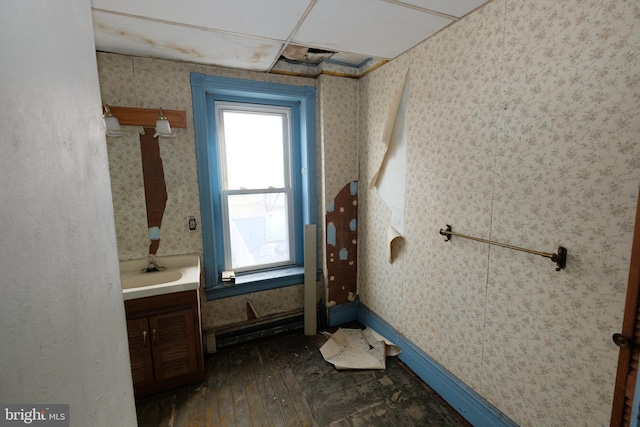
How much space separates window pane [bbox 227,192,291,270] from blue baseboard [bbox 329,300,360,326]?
68cm

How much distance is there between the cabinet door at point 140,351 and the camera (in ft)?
6.05

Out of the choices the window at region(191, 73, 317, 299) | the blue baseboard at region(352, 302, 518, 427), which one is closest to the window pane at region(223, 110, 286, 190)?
the window at region(191, 73, 317, 299)

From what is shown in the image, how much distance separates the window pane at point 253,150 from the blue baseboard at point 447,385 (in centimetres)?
169


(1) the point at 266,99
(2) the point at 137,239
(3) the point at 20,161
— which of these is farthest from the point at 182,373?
(1) the point at 266,99

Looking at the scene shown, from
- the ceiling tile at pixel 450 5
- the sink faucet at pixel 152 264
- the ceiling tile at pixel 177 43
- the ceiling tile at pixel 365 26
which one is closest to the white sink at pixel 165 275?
the sink faucet at pixel 152 264

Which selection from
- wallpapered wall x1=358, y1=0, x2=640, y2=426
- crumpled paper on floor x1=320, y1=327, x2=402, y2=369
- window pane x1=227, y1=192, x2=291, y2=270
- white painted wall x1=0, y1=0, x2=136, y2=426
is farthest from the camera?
Answer: window pane x1=227, y1=192, x2=291, y2=270

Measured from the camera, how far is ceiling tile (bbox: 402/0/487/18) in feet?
4.66

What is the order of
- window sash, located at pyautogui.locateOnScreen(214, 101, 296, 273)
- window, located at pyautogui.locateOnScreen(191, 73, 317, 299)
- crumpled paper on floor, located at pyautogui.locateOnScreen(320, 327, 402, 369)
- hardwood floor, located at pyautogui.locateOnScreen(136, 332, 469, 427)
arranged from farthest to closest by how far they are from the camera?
window sash, located at pyautogui.locateOnScreen(214, 101, 296, 273), window, located at pyautogui.locateOnScreen(191, 73, 317, 299), crumpled paper on floor, located at pyautogui.locateOnScreen(320, 327, 402, 369), hardwood floor, located at pyautogui.locateOnScreen(136, 332, 469, 427)

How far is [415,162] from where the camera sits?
2014mm

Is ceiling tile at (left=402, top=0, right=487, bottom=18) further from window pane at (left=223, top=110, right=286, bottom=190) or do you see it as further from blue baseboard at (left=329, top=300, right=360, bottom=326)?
blue baseboard at (left=329, top=300, right=360, bottom=326)

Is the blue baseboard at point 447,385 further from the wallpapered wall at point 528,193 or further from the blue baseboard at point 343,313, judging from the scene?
the blue baseboard at point 343,313

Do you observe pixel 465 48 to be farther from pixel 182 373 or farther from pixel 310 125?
pixel 182 373

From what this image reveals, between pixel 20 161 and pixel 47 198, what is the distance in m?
0.08

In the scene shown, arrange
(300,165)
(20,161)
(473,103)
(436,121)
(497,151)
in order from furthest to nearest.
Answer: (300,165) → (436,121) → (473,103) → (497,151) → (20,161)
